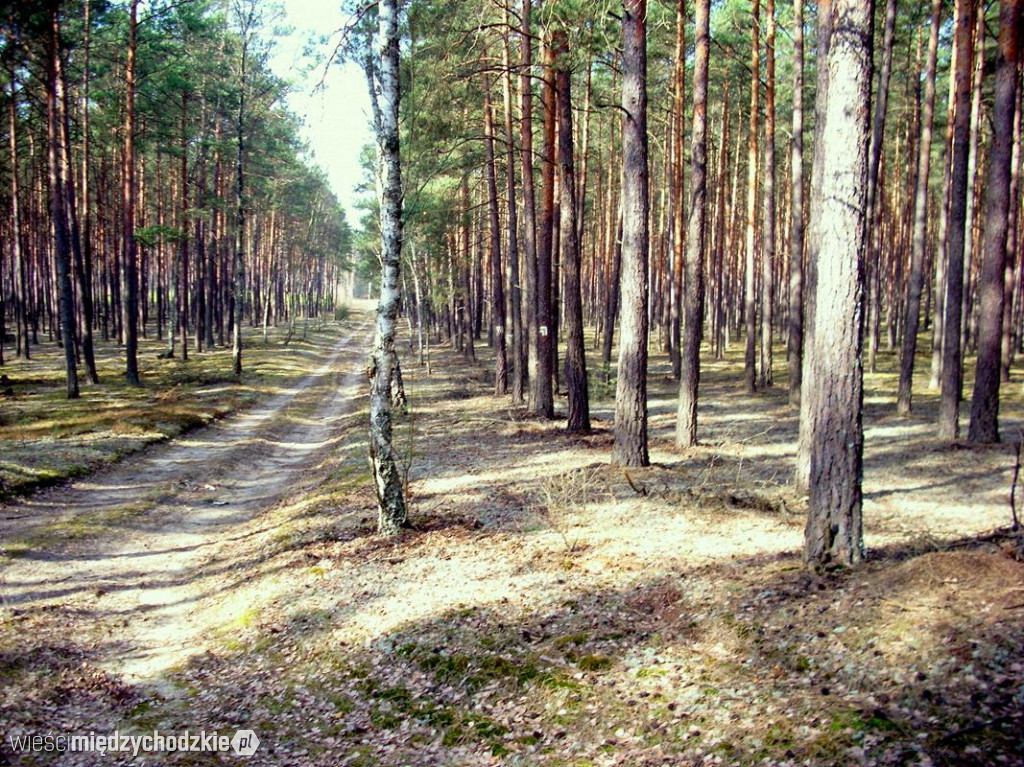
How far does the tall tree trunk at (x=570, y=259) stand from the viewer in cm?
1457

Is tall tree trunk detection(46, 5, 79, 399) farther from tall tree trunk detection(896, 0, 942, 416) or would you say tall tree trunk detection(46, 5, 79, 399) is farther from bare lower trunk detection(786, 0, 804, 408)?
tall tree trunk detection(896, 0, 942, 416)

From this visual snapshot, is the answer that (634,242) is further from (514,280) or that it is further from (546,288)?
(514,280)

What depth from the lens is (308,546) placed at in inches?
381

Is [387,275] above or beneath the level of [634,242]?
beneath

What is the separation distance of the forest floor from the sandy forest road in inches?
2.1

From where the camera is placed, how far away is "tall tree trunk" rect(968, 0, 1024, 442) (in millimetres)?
12680

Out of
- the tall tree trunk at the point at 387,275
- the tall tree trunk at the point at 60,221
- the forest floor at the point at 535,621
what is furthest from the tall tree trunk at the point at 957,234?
the tall tree trunk at the point at 60,221

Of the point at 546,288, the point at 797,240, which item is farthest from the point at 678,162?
the point at 546,288

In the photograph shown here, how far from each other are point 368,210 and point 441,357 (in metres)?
10.8

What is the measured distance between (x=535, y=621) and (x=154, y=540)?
6.85 meters

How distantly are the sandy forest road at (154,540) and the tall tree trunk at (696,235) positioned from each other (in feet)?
25.2

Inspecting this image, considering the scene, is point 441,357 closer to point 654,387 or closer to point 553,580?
point 654,387

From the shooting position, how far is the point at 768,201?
20859 millimetres

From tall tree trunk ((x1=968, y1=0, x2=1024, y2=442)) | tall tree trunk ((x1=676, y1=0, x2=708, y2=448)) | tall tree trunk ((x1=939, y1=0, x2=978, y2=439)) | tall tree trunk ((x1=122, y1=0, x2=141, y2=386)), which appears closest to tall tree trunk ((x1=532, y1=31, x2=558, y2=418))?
tall tree trunk ((x1=676, y1=0, x2=708, y2=448))
